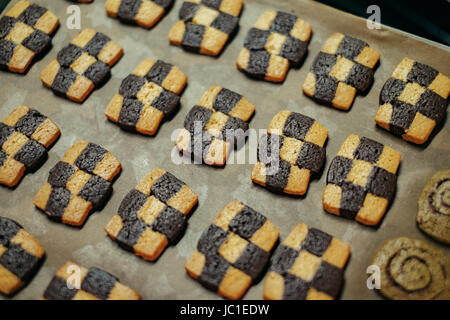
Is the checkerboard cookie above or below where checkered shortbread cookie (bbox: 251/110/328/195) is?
below

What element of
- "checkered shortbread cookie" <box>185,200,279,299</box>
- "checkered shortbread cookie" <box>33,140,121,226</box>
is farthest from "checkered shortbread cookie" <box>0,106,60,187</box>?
"checkered shortbread cookie" <box>185,200,279,299</box>

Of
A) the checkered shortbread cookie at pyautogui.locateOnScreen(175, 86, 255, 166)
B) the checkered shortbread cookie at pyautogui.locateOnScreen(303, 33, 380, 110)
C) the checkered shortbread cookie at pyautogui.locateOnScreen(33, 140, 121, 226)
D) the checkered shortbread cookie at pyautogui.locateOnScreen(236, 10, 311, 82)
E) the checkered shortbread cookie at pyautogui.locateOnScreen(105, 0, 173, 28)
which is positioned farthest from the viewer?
the checkered shortbread cookie at pyautogui.locateOnScreen(105, 0, 173, 28)

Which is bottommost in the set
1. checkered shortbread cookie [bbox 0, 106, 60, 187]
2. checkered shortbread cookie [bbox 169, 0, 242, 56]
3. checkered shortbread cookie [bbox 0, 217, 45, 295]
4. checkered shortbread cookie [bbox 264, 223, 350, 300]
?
checkered shortbread cookie [bbox 0, 217, 45, 295]

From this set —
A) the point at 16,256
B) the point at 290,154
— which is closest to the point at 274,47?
the point at 290,154

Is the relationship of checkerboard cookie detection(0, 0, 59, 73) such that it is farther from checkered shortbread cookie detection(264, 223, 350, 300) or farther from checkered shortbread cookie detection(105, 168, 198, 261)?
checkered shortbread cookie detection(264, 223, 350, 300)

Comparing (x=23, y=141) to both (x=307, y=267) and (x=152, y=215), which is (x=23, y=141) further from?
(x=307, y=267)

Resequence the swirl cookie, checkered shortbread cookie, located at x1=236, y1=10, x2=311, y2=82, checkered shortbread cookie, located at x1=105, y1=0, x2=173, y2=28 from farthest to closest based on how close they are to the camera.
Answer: checkered shortbread cookie, located at x1=105, y1=0, x2=173, y2=28
checkered shortbread cookie, located at x1=236, y1=10, x2=311, y2=82
the swirl cookie
